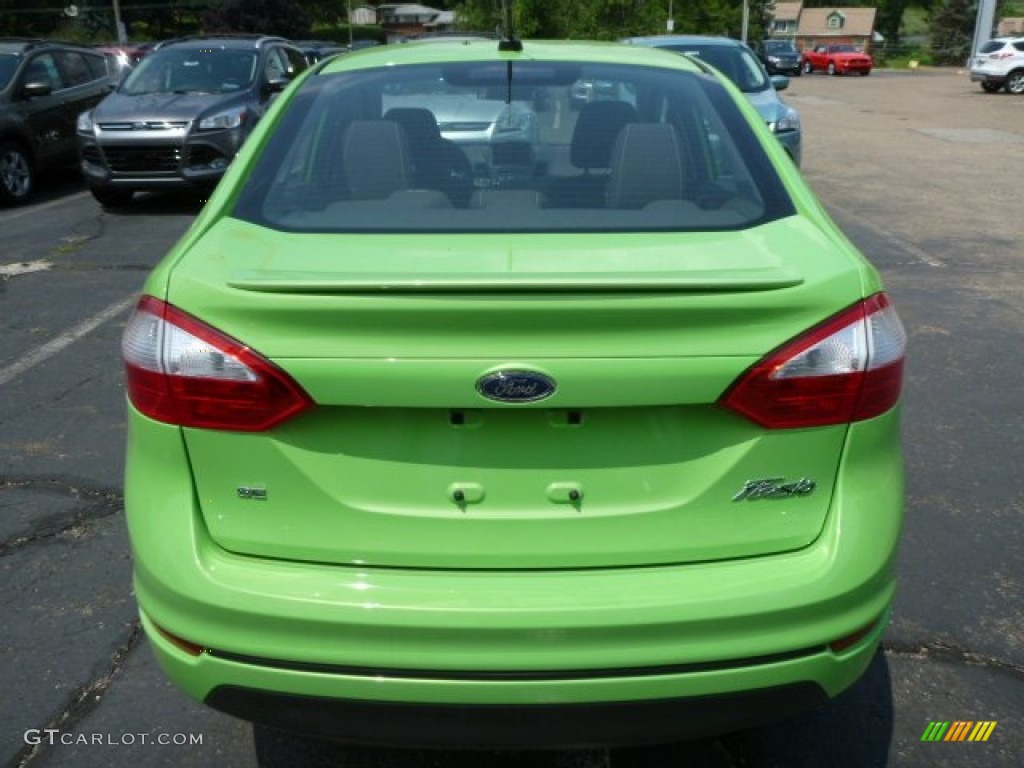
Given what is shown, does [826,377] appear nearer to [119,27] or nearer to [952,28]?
[119,27]

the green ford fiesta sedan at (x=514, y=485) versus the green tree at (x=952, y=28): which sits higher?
the green ford fiesta sedan at (x=514, y=485)

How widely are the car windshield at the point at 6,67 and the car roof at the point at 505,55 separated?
31.9ft

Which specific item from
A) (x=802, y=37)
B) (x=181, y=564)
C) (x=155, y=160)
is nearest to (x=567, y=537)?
(x=181, y=564)

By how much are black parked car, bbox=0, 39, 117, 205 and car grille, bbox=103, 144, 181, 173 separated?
1510mm

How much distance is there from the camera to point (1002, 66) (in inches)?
1284

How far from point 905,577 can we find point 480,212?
6.88ft

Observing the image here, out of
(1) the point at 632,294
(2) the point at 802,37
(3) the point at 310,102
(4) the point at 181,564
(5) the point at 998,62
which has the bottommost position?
(2) the point at 802,37

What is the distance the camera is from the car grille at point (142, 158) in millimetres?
10391

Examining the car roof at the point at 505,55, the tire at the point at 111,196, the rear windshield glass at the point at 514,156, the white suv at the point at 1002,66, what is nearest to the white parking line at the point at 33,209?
the tire at the point at 111,196

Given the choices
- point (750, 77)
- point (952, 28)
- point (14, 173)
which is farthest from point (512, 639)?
point (952, 28)

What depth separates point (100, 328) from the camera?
21.5ft

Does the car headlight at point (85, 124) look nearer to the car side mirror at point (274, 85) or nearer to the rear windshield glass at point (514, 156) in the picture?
the car side mirror at point (274, 85)

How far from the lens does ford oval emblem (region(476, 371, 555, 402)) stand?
199 cm

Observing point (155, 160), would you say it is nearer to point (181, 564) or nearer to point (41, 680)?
point (41, 680)
